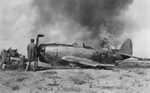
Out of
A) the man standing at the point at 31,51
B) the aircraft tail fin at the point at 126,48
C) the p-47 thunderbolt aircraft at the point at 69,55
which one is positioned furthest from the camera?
the aircraft tail fin at the point at 126,48

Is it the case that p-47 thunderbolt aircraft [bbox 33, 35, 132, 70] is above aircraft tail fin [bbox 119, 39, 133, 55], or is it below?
below

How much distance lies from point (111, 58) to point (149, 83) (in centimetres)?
1049

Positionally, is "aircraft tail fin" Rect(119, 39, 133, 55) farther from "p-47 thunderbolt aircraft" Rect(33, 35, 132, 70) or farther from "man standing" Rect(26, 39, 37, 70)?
"man standing" Rect(26, 39, 37, 70)

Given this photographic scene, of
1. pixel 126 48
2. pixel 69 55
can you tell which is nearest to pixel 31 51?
pixel 69 55

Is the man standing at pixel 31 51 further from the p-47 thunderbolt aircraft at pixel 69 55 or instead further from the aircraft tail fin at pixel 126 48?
the aircraft tail fin at pixel 126 48

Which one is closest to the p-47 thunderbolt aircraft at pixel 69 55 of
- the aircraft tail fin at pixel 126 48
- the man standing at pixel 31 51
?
the man standing at pixel 31 51

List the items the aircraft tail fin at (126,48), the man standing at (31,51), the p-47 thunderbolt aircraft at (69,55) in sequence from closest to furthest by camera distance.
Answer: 1. the man standing at (31,51)
2. the p-47 thunderbolt aircraft at (69,55)
3. the aircraft tail fin at (126,48)

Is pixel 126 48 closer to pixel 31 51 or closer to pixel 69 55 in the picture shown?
pixel 69 55

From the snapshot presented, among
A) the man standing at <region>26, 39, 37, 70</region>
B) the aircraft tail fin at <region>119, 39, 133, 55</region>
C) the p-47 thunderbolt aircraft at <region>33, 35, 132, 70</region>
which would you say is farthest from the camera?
the aircraft tail fin at <region>119, 39, 133, 55</region>

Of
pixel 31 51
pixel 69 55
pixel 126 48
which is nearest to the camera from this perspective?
pixel 31 51

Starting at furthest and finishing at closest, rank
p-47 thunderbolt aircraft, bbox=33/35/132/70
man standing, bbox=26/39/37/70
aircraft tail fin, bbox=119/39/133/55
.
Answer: aircraft tail fin, bbox=119/39/133/55, p-47 thunderbolt aircraft, bbox=33/35/132/70, man standing, bbox=26/39/37/70

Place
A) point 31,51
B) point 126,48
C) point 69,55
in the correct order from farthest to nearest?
point 126,48
point 69,55
point 31,51

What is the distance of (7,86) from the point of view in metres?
10.7

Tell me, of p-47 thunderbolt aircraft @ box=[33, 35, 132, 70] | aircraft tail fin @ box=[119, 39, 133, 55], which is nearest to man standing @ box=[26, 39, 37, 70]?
p-47 thunderbolt aircraft @ box=[33, 35, 132, 70]
